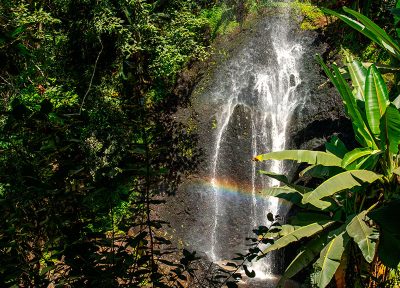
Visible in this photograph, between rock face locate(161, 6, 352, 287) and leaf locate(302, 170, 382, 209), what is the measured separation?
5.17 meters

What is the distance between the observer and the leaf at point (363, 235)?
15.2 feet

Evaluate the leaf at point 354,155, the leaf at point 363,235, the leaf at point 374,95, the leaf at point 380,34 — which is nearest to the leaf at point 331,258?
the leaf at point 363,235

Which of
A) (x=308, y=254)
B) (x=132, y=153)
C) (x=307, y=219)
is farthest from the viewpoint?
(x=307, y=219)

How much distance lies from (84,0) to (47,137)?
1126 centimetres

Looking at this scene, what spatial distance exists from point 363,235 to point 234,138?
7.67 m

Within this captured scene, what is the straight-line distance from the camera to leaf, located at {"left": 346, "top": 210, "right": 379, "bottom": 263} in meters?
4.64

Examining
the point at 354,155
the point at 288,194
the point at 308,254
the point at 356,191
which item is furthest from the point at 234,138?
the point at 354,155

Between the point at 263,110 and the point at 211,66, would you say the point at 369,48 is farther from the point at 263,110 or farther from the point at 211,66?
the point at 211,66

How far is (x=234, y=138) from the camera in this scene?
12297 millimetres

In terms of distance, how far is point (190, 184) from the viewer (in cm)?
1236

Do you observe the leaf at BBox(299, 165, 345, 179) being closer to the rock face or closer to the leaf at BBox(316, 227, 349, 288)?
the leaf at BBox(316, 227, 349, 288)

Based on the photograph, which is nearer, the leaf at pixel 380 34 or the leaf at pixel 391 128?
the leaf at pixel 391 128

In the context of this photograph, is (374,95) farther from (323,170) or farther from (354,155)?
(323,170)

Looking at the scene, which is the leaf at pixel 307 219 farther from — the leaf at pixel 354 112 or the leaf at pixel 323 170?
the leaf at pixel 354 112
